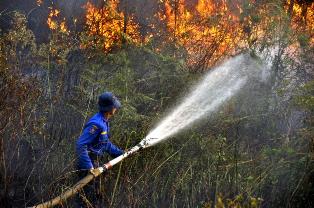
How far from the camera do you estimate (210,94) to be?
869 centimetres

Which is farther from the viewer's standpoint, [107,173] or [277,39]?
[277,39]

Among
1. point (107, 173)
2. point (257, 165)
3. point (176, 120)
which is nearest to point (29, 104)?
point (107, 173)

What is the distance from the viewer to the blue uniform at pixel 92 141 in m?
4.97

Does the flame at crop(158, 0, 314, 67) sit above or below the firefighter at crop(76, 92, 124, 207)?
below

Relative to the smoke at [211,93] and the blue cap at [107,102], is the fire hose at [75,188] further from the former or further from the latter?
the smoke at [211,93]

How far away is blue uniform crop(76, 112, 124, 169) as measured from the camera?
16.3 feet

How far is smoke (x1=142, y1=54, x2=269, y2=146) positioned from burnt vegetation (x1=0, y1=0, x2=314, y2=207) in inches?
6.3

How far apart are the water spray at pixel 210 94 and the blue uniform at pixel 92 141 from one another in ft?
1.16

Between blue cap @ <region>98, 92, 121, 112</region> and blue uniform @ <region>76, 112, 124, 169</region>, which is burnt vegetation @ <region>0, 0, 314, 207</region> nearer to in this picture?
blue uniform @ <region>76, 112, 124, 169</region>

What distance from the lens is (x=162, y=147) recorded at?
6465 millimetres

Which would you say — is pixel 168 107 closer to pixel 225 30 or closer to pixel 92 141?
pixel 225 30

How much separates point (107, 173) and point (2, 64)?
2.04m

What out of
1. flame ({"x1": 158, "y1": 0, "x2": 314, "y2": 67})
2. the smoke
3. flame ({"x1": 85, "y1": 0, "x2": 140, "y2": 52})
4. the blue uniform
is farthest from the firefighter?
flame ({"x1": 85, "y1": 0, "x2": 140, "y2": 52})

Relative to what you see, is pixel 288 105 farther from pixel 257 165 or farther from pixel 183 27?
pixel 183 27
